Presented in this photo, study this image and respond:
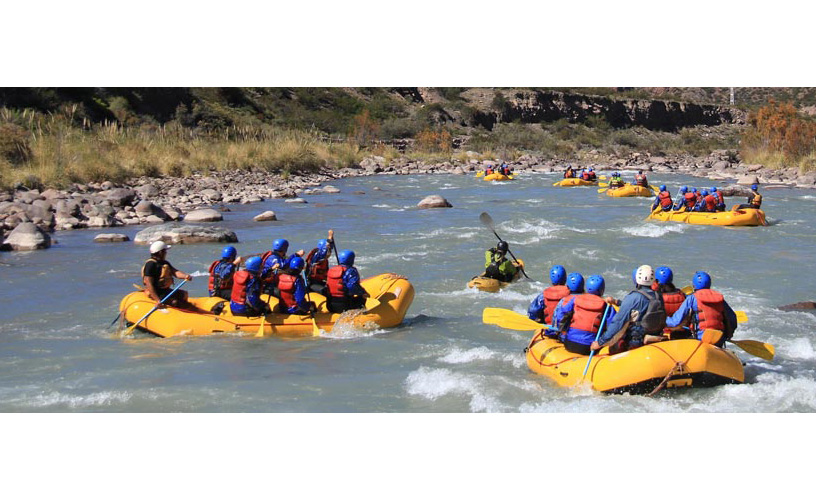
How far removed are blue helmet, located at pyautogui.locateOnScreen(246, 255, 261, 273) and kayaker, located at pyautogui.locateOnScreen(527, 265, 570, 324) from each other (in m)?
2.93

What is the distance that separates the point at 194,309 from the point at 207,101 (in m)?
36.5

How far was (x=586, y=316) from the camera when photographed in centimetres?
665

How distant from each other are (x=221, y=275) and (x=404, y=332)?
7.30 ft

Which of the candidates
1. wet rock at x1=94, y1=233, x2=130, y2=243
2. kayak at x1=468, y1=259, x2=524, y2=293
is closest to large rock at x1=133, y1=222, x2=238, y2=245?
wet rock at x1=94, y1=233, x2=130, y2=243

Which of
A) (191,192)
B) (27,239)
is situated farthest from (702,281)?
(191,192)

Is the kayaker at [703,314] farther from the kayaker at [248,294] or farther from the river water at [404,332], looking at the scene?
the kayaker at [248,294]

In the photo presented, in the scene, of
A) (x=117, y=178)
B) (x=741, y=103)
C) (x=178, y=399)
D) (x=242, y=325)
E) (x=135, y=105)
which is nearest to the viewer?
(x=178, y=399)

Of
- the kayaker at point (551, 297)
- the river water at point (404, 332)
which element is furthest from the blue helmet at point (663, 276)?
the river water at point (404, 332)

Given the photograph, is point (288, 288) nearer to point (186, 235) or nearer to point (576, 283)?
point (576, 283)

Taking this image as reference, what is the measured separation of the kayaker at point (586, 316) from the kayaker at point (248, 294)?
3421 mm

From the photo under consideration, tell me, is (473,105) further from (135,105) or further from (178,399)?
(178,399)

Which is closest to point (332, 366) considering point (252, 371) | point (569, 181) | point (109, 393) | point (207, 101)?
point (252, 371)

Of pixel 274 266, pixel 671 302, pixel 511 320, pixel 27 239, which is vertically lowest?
pixel 27 239

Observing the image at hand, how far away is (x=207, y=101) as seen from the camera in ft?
141
